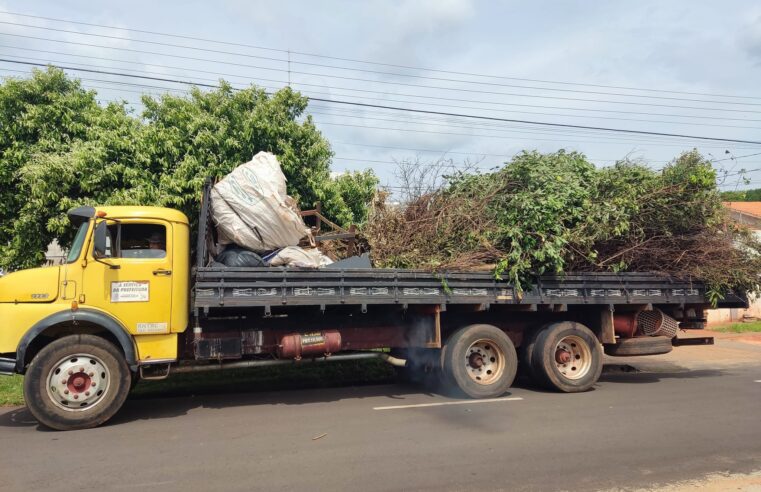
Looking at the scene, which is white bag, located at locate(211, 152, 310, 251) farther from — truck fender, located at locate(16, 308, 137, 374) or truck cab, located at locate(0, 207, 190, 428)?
truck fender, located at locate(16, 308, 137, 374)

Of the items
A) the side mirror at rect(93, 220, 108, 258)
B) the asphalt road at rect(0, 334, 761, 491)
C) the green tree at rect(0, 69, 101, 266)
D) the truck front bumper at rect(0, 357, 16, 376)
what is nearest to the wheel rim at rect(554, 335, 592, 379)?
the asphalt road at rect(0, 334, 761, 491)

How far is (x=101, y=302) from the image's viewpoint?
6.23m

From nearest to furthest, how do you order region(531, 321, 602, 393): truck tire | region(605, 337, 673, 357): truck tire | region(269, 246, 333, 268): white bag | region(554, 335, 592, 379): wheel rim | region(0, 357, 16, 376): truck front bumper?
region(0, 357, 16, 376): truck front bumper < region(269, 246, 333, 268): white bag < region(531, 321, 602, 393): truck tire < region(554, 335, 592, 379): wheel rim < region(605, 337, 673, 357): truck tire

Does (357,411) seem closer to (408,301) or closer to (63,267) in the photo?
(408,301)

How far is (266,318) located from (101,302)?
201cm

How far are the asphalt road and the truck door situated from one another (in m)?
1.25

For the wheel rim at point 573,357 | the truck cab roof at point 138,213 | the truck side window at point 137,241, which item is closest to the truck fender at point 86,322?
the truck side window at point 137,241

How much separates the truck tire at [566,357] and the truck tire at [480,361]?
1.61ft

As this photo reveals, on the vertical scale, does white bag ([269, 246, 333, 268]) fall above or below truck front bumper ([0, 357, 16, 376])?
above

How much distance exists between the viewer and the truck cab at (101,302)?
5988 mm

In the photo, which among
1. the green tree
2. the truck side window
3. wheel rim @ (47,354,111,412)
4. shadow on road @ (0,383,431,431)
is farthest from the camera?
the green tree

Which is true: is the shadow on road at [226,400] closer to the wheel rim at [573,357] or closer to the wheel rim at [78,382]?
the wheel rim at [78,382]

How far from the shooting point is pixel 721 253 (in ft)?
28.5

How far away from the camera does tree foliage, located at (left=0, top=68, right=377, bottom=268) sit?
9.18m
